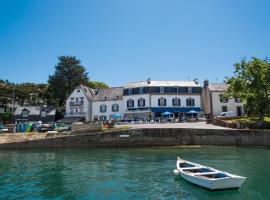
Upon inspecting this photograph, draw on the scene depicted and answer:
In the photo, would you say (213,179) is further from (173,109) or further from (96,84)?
(96,84)

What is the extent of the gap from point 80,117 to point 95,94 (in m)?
6.97

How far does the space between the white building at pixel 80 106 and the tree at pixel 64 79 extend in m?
13.3

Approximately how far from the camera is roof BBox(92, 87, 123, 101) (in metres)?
65.0

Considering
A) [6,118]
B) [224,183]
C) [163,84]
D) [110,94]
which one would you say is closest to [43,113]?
[6,118]

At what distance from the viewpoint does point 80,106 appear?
219ft

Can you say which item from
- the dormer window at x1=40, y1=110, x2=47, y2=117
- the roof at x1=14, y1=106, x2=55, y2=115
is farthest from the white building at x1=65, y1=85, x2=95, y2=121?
the dormer window at x1=40, y1=110, x2=47, y2=117

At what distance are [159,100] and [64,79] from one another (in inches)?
1296

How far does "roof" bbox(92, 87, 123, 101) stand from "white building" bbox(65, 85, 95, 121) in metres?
1.99

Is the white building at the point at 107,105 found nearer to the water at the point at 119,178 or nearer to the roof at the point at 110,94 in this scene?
the roof at the point at 110,94

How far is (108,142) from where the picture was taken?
127 feet

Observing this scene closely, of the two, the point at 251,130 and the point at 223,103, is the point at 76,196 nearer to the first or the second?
the point at 251,130

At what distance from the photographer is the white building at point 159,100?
60438mm

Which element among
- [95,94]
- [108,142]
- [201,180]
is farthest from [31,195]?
[95,94]

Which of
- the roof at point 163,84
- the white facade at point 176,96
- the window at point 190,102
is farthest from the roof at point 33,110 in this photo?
the window at point 190,102
